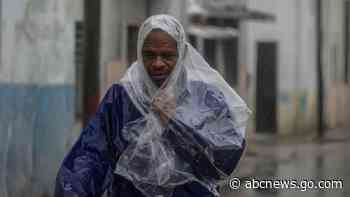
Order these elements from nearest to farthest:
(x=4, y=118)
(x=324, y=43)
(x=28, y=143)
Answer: (x=4, y=118), (x=28, y=143), (x=324, y=43)

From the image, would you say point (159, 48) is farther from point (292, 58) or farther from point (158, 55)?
point (292, 58)

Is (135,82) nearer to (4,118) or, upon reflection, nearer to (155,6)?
(4,118)

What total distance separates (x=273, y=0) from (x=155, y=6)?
666 cm

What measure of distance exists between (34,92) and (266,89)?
11.4 meters

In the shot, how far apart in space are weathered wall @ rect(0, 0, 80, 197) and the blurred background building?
0.03 ft

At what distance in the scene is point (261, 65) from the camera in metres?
19.6

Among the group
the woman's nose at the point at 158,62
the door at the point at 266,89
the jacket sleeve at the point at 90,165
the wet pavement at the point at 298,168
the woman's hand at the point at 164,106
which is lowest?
the wet pavement at the point at 298,168

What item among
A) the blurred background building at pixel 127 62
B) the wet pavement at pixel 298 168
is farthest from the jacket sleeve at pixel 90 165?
the wet pavement at pixel 298 168

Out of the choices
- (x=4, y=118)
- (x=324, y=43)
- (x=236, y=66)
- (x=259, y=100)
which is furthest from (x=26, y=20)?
(x=324, y=43)

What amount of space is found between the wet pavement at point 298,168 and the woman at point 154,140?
683cm

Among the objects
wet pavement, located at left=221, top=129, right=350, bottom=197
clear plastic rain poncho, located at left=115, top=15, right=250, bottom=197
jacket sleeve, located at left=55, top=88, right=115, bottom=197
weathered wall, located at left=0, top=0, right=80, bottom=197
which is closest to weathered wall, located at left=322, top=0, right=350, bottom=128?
wet pavement, located at left=221, top=129, right=350, bottom=197

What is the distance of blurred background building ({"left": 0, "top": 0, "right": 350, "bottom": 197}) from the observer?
854cm

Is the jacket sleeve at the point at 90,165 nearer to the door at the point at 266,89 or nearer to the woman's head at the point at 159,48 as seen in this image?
the woman's head at the point at 159,48

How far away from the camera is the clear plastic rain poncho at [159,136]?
11.2 feet
